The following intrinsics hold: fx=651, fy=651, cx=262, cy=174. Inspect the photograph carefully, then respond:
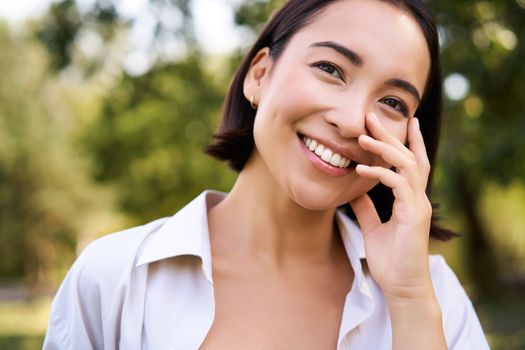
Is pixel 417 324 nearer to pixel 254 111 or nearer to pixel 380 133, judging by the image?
pixel 380 133

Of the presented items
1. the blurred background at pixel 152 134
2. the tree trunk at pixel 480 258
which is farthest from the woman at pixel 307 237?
the tree trunk at pixel 480 258

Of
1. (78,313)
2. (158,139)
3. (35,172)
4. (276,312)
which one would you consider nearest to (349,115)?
(276,312)

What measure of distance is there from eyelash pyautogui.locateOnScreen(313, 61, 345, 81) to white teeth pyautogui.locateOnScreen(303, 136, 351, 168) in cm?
20

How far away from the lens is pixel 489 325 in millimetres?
10414

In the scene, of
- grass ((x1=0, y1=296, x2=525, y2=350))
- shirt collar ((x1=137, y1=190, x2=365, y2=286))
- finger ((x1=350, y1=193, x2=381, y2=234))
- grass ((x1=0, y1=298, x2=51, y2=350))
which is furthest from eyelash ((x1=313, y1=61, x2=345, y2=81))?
grass ((x1=0, y1=298, x2=51, y2=350))

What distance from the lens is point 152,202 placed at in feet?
79.8

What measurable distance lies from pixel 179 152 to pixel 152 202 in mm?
4173

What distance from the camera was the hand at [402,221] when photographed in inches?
71.7

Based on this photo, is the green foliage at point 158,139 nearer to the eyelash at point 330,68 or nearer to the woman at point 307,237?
the woman at point 307,237

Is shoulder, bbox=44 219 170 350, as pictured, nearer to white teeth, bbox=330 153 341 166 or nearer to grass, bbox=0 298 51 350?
white teeth, bbox=330 153 341 166

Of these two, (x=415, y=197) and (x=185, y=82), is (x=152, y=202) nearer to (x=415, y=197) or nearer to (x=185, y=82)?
(x=185, y=82)

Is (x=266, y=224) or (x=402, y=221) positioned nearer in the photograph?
(x=402, y=221)

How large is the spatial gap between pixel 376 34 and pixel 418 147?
0.37 meters

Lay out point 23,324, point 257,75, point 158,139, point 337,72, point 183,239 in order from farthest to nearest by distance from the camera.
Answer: point 158,139
point 23,324
point 257,75
point 183,239
point 337,72
